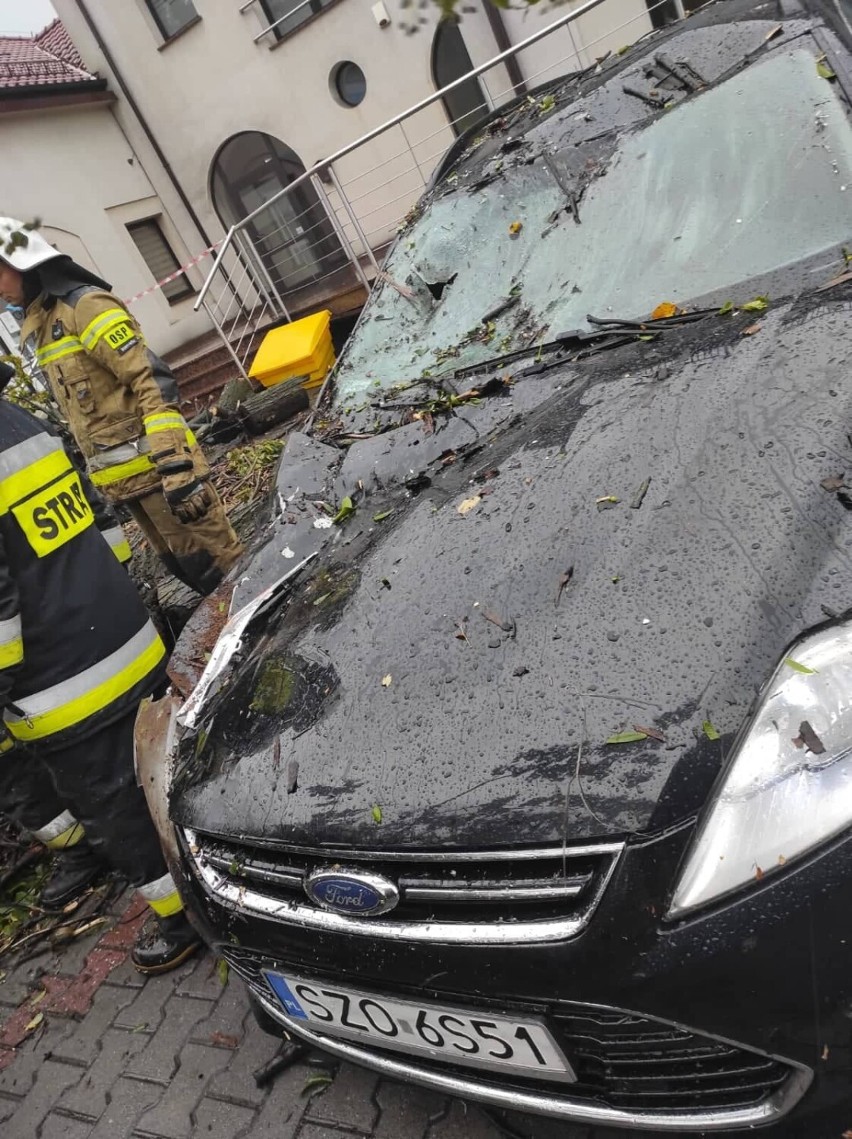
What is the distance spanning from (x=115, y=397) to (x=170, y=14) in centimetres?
940

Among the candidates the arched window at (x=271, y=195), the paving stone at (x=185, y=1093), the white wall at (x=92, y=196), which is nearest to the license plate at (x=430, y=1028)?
the paving stone at (x=185, y=1093)

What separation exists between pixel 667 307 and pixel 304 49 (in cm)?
936

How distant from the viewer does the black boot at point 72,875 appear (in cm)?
299

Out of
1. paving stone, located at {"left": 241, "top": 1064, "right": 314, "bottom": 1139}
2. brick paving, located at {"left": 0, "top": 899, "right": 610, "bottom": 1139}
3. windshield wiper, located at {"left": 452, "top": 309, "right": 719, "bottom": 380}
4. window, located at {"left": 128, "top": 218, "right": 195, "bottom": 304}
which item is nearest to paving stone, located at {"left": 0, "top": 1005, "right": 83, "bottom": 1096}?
brick paving, located at {"left": 0, "top": 899, "right": 610, "bottom": 1139}

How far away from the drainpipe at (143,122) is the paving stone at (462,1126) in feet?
39.6

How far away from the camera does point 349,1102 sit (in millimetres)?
1787

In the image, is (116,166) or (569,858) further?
(116,166)

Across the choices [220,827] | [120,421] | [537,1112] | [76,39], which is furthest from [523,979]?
[76,39]

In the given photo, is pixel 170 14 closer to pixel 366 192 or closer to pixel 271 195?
pixel 271 195

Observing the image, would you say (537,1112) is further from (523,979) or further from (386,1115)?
(386,1115)

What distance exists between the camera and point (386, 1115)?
1.72 metres

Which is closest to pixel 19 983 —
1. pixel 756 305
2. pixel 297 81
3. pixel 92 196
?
pixel 756 305

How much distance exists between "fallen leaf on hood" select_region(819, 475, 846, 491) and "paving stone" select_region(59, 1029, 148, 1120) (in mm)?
2326

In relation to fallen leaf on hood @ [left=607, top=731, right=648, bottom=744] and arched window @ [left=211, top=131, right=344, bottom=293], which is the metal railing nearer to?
arched window @ [left=211, top=131, right=344, bottom=293]
